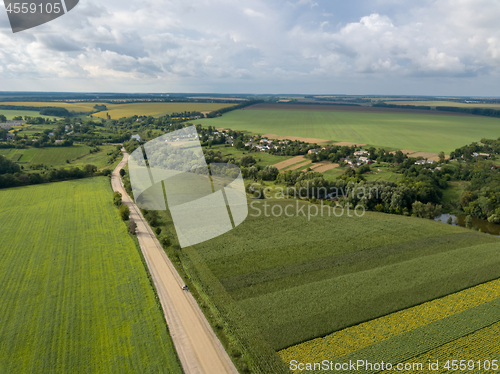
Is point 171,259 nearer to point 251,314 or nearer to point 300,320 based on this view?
point 251,314

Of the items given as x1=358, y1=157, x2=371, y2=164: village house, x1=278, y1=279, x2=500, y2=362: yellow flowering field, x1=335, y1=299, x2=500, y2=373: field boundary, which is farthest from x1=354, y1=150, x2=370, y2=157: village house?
x1=335, y1=299, x2=500, y2=373: field boundary

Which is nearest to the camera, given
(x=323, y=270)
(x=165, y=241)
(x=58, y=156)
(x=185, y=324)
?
(x=185, y=324)

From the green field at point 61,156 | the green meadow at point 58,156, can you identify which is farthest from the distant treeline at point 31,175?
the green field at point 61,156

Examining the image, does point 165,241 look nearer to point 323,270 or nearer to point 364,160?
point 323,270

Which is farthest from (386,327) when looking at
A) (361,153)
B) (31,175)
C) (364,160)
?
(31,175)

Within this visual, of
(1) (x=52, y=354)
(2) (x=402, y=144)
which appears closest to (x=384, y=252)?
(1) (x=52, y=354)

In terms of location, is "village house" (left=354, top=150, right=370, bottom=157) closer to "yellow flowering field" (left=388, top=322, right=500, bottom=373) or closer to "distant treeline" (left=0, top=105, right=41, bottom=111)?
"yellow flowering field" (left=388, top=322, right=500, bottom=373)
